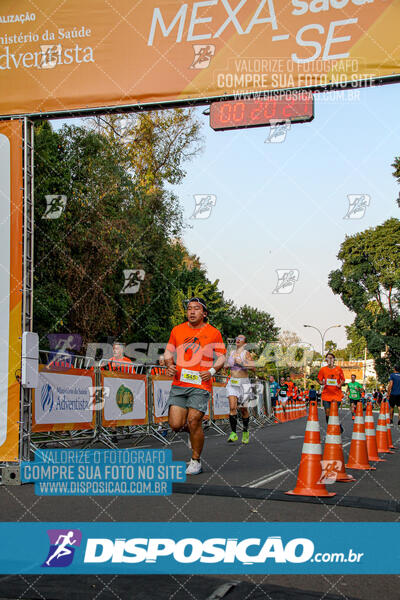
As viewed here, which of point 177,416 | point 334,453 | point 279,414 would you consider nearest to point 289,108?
point 177,416

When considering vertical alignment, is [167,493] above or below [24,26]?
below

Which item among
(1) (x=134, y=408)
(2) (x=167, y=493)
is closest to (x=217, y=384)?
(1) (x=134, y=408)

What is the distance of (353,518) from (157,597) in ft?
7.66

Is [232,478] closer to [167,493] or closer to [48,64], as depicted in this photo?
[167,493]

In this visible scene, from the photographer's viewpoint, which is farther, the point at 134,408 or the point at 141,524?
the point at 134,408

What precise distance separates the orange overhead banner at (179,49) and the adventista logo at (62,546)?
552cm

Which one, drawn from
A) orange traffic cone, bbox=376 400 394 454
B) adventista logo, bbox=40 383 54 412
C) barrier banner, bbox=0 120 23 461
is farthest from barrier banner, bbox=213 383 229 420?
barrier banner, bbox=0 120 23 461

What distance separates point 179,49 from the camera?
321 inches

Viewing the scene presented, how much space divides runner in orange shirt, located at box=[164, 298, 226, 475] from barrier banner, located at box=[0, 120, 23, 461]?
177 cm

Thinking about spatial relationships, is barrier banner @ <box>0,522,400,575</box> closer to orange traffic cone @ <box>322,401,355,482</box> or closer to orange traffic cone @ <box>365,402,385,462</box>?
orange traffic cone @ <box>322,401,355,482</box>

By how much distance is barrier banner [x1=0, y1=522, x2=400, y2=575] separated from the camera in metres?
3.68

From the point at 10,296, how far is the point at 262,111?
3.64 m

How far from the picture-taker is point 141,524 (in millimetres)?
4836

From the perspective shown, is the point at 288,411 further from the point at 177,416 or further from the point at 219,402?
the point at 177,416
